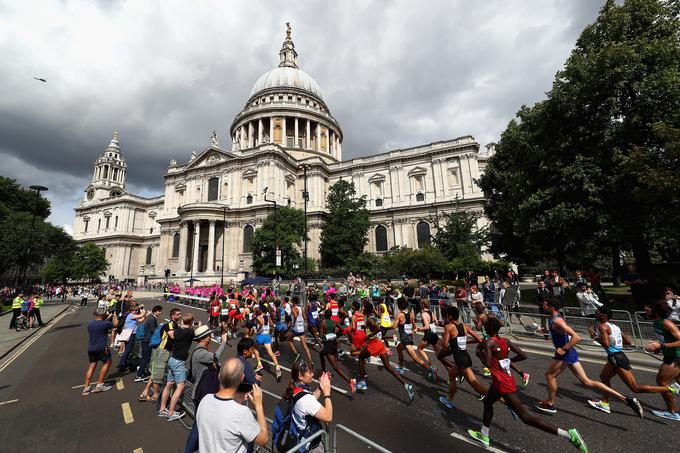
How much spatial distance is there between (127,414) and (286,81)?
7028cm

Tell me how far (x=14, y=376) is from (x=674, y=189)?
71.1 ft

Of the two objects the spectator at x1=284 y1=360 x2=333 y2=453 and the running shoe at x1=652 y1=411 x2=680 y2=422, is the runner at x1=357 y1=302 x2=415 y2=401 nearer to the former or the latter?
the spectator at x1=284 y1=360 x2=333 y2=453

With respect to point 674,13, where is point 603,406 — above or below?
below

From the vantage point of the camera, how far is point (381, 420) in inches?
209

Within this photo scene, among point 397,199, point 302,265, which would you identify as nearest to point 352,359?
point 302,265

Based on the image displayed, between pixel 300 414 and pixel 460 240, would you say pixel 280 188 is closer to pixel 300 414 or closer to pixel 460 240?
pixel 460 240

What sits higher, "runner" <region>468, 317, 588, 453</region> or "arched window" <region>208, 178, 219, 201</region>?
"arched window" <region>208, 178, 219, 201</region>

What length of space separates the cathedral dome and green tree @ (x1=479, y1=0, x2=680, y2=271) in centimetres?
5879

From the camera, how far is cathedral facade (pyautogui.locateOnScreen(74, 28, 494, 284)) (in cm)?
4412

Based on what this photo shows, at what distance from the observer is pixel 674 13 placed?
14227 mm

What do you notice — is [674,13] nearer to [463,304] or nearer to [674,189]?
[674,189]

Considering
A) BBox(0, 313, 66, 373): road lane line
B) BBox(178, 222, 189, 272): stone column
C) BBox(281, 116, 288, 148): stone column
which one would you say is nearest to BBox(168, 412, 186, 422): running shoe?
BBox(0, 313, 66, 373): road lane line

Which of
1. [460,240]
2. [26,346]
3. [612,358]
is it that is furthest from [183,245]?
[612,358]

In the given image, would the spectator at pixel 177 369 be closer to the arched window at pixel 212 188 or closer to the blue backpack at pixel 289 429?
the blue backpack at pixel 289 429
